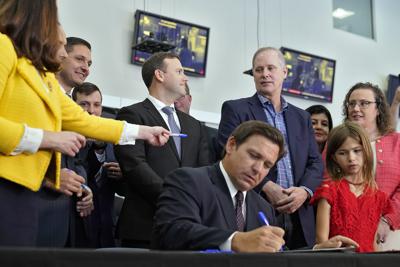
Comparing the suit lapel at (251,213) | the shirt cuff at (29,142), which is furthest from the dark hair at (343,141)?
the shirt cuff at (29,142)

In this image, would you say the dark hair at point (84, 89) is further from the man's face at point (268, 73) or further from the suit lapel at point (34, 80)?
the suit lapel at point (34, 80)

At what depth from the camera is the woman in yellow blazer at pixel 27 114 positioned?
4.85 feet

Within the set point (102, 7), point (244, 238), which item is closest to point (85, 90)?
point (244, 238)

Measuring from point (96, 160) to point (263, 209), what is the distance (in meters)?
1.06

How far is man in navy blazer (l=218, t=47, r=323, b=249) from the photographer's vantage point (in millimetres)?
2508

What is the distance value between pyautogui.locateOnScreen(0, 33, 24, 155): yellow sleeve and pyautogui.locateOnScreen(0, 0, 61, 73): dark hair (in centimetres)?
5

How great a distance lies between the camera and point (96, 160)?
276cm

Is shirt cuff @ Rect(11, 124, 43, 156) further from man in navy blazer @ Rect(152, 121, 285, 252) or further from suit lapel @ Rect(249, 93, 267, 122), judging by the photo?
suit lapel @ Rect(249, 93, 267, 122)

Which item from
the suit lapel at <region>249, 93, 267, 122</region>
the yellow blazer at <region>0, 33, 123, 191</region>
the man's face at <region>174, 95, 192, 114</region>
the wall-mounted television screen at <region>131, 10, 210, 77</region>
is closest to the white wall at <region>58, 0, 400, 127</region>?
the wall-mounted television screen at <region>131, 10, 210, 77</region>

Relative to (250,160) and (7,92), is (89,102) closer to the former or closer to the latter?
(250,160)

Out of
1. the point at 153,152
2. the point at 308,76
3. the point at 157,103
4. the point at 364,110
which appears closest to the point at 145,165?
the point at 153,152

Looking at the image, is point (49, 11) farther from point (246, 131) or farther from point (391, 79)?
point (391, 79)

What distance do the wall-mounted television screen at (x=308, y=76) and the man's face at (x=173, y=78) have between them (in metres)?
3.88

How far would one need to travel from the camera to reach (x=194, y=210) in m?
1.74
